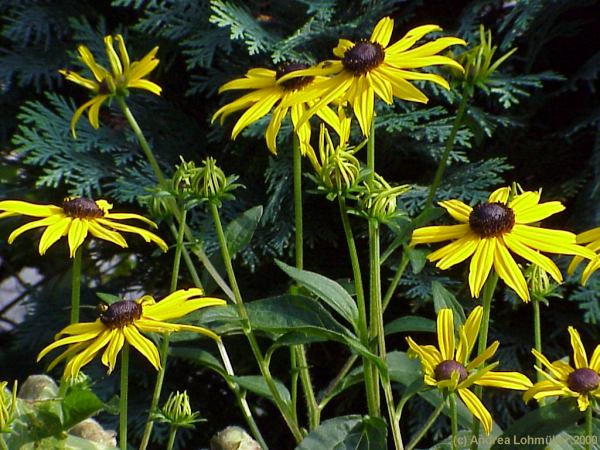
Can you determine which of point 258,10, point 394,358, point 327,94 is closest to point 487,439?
point 394,358

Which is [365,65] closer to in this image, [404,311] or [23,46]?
[404,311]

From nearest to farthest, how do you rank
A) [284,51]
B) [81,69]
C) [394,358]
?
[394,358]
[284,51]
[81,69]

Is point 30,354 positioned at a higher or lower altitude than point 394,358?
lower

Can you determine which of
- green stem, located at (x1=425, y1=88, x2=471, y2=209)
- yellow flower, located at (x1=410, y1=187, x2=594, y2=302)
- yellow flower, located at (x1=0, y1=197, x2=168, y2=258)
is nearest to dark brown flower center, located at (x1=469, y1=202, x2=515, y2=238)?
yellow flower, located at (x1=410, y1=187, x2=594, y2=302)

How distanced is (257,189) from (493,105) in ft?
1.68

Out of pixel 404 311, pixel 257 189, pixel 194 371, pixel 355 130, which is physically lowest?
pixel 194 371

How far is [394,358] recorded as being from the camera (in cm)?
121

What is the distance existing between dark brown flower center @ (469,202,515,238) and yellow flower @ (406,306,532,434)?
72mm

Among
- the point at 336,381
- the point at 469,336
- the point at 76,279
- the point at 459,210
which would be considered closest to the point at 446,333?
the point at 469,336

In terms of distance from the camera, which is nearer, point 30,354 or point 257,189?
point 257,189

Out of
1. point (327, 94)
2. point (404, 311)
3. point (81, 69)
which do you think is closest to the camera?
point (327, 94)

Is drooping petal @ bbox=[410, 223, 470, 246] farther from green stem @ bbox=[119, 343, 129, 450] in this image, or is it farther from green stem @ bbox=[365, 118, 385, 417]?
green stem @ bbox=[119, 343, 129, 450]

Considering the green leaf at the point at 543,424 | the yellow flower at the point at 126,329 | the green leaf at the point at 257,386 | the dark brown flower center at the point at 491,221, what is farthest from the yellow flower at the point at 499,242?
the green leaf at the point at 257,386

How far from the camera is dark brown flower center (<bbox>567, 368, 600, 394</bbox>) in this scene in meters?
0.93
